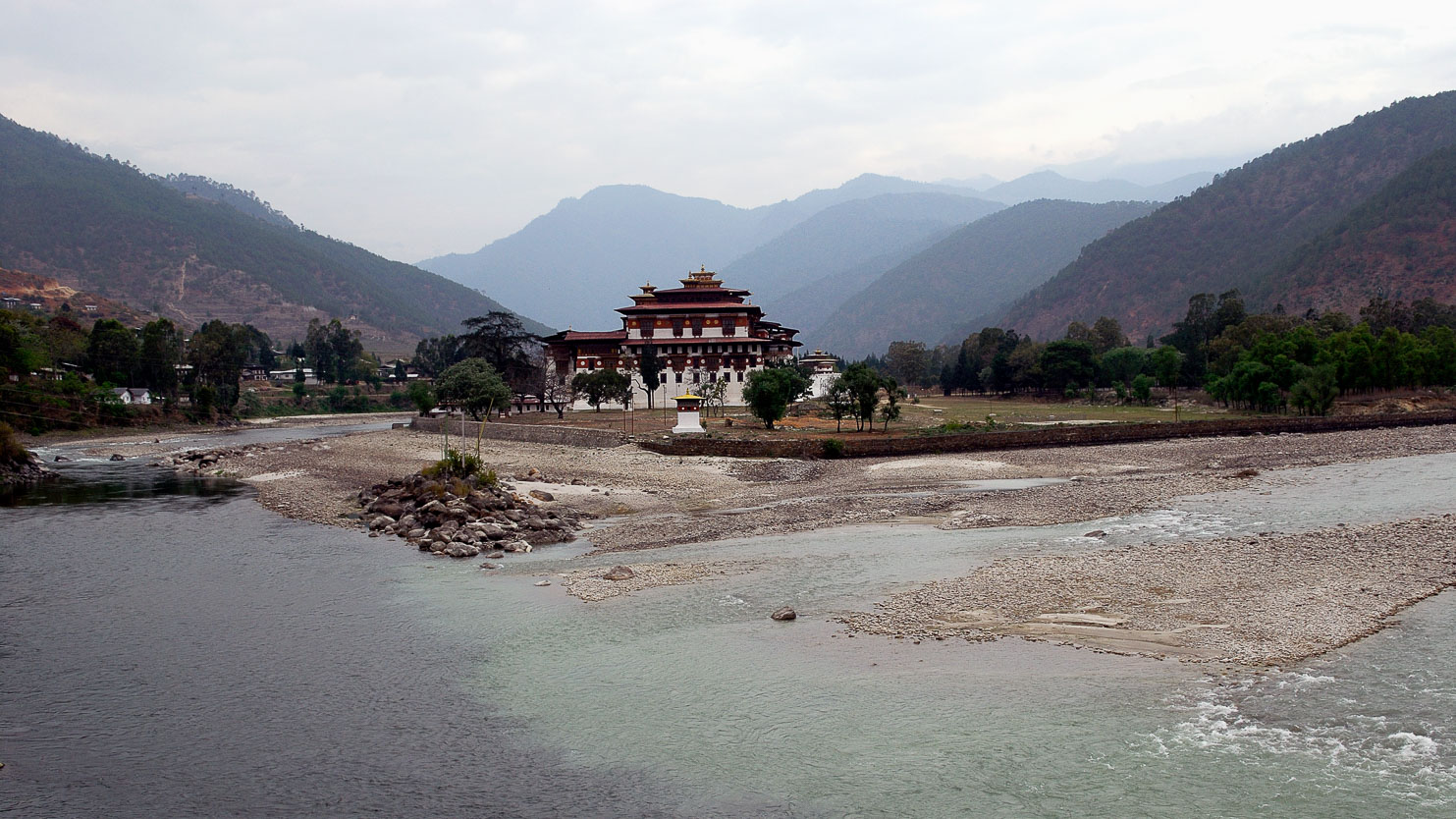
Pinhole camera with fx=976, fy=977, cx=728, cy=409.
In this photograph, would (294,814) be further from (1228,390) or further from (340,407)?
(340,407)

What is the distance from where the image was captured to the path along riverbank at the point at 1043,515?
15750 millimetres

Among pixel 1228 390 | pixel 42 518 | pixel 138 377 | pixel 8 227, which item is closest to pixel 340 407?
Answer: pixel 138 377

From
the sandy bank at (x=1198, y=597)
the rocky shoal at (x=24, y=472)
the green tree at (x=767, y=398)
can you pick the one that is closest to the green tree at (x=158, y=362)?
the rocky shoal at (x=24, y=472)

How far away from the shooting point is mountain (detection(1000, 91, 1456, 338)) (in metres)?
160

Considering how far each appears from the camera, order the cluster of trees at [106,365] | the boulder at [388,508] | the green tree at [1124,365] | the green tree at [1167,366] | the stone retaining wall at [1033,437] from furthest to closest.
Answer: the green tree at [1124,365]
the green tree at [1167,366]
the cluster of trees at [106,365]
the stone retaining wall at [1033,437]
the boulder at [388,508]

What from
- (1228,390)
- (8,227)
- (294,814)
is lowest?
(294,814)

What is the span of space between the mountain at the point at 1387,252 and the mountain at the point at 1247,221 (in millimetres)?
10909

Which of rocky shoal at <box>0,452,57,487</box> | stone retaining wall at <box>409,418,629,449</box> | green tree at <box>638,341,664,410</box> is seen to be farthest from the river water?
green tree at <box>638,341,664,410</box>

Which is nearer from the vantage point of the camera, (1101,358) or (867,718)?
(867,718)

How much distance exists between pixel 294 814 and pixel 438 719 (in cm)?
265

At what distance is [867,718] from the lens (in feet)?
40.8

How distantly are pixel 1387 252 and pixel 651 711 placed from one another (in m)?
141

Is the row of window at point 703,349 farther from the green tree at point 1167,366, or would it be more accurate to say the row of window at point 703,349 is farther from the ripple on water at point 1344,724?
the ripple on water at point 1344,724

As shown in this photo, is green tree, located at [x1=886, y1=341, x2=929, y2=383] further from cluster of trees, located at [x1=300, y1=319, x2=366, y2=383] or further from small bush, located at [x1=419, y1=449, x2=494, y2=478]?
small bush, located at [x1=419, y1=449, x2=494, y2=478]
